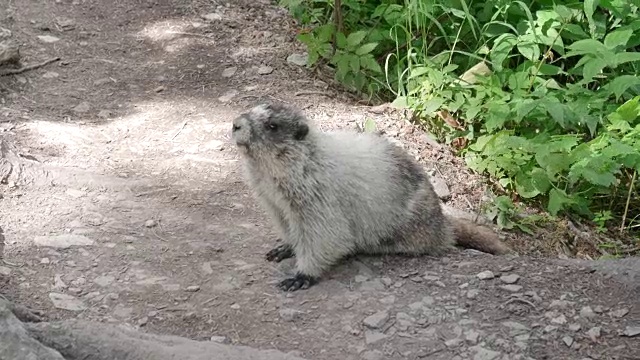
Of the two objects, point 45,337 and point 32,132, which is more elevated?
point 45,337

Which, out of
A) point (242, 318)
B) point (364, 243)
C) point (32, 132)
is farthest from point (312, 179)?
point (32, 132)

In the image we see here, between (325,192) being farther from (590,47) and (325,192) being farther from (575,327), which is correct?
(590,47)


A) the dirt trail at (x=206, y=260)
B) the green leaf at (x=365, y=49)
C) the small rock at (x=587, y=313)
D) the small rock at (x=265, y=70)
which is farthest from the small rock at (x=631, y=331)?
the small rock at (x=265, y=70)

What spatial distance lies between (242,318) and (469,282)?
55.8 inches

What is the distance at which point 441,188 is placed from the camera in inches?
274

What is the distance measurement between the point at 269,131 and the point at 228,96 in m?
2.62

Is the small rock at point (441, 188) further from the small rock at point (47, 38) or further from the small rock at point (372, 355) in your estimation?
the small rock at point (47, 38)

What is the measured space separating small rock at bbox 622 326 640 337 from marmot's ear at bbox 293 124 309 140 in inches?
86.4

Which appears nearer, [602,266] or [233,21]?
[602,266]

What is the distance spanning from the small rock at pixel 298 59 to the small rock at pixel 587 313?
14.3 ft

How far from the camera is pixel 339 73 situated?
791cm

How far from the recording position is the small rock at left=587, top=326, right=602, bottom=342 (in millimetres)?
4477

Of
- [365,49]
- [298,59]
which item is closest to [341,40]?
[365,49]

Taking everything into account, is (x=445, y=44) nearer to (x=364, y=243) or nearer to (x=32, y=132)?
(x=364, y=243)
